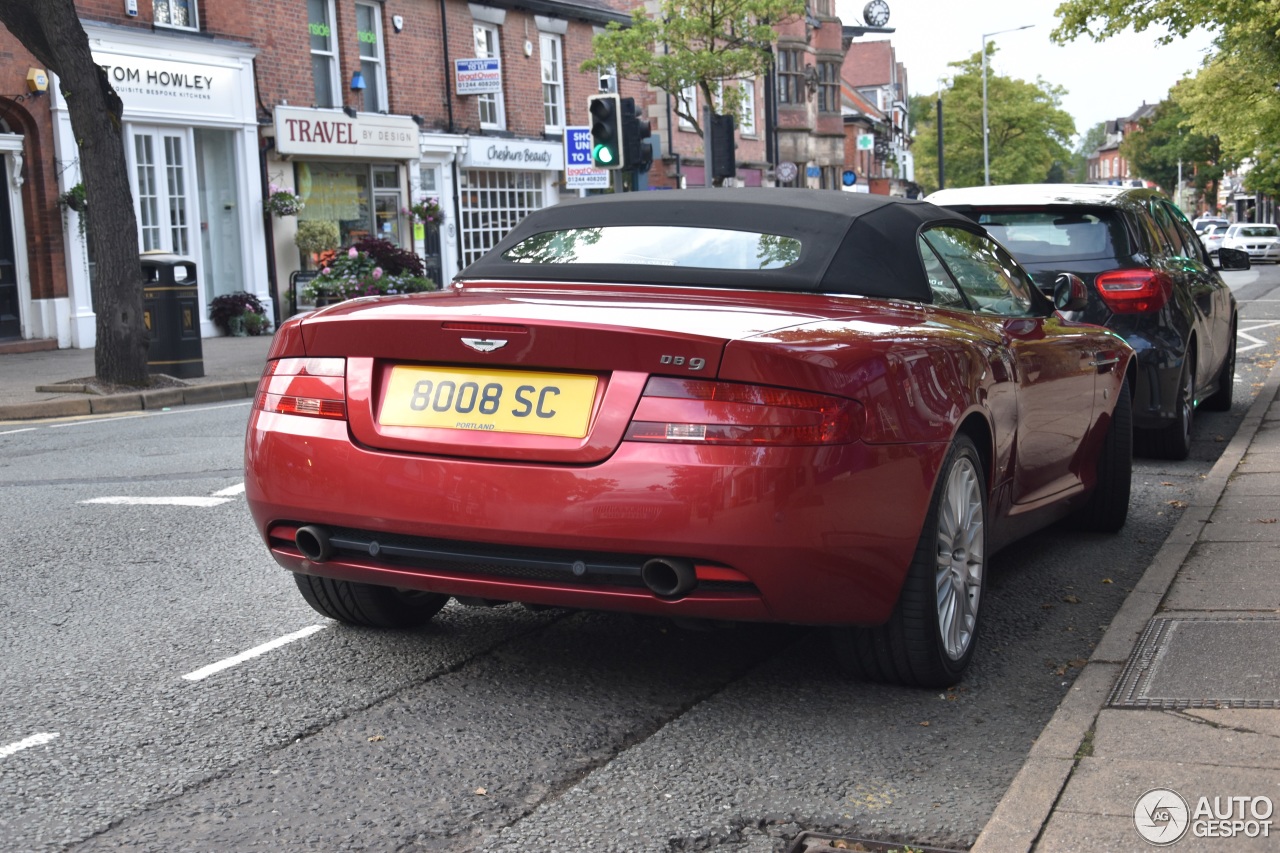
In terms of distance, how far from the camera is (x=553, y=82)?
33781 millimetres

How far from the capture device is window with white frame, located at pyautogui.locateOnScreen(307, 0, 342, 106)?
26.5 m

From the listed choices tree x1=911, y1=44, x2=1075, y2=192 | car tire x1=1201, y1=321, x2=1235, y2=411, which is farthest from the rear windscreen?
tree x1=911, y1=44, x2=1075, y2=192

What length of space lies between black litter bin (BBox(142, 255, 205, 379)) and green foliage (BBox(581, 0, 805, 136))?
18412mm

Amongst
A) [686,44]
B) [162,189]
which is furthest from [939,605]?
[686,44]

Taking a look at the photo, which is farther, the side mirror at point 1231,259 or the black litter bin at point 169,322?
the black litter bin at point 169,322

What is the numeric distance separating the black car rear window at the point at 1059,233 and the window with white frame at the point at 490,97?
2386cm

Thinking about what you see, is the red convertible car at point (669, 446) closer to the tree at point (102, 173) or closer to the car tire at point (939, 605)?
the car tire at point (939, 605)

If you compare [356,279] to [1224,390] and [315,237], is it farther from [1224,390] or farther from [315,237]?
[1224,390]

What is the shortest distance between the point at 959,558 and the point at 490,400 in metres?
1.51

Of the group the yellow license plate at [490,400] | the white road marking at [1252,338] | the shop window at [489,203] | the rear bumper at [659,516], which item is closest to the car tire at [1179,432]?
the rear bumper at [659,516]

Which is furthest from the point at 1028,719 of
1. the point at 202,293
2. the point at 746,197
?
the point at 202,293

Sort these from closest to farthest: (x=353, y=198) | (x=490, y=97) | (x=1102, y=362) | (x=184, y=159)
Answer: (x=1102, y=362), (x=184, y=159), (x=353, y=198), (x=490, y=97)

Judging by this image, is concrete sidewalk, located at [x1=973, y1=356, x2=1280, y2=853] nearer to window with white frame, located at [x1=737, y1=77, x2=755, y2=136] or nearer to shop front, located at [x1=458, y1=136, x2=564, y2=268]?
shop front, located at [x1=458, y1=136, x2=564, y2=268]

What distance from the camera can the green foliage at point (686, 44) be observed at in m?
32.8
